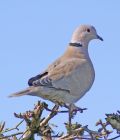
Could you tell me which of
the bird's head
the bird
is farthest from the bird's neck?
the bird's head

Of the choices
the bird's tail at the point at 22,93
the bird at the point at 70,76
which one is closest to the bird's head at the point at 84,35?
the bird at the point at 70,76

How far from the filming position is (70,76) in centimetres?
676

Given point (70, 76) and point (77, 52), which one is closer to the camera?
point (70, 76)

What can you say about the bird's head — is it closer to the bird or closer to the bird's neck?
the bird

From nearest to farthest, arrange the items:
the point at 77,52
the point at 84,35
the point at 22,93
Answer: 1. the point at 22,93
2. the point at 77,52
3. the point at 84,35

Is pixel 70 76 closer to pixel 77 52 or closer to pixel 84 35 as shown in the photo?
pixel 77 52

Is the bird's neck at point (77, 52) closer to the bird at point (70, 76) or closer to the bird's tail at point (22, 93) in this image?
the bird at point (70, 76)

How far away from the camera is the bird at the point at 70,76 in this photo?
5879 millimetres

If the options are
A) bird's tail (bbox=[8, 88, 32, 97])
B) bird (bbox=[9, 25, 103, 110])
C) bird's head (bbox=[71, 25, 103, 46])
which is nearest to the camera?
bird's tail (bbox=[8, 88, 32, 97])

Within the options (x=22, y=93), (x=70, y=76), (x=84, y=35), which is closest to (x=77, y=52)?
(x=84, y=35)

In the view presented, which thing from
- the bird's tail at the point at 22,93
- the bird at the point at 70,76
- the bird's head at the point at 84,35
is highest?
the bird's head at the point at 84,35

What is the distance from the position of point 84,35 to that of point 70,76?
5.24ft

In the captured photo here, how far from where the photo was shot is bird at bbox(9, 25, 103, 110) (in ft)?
19.3

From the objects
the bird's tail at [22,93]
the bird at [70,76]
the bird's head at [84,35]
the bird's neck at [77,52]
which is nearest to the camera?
the bird's tail at [22,93]
